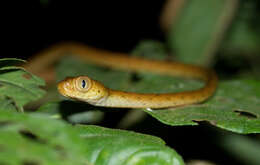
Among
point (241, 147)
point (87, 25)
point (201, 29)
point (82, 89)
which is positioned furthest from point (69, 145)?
point (87, 25)

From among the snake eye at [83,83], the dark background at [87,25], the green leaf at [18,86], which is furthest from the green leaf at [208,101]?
the green leaf at [18,86]

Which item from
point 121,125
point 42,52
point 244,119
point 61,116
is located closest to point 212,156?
point 121,125

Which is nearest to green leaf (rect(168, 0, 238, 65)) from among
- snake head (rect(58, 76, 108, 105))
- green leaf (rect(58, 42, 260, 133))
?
green leaf (rect(58, 42, 260, 133))

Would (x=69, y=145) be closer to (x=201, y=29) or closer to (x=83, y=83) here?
(x=83, y=83)

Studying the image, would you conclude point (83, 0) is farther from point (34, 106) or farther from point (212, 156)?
point (212, 156)

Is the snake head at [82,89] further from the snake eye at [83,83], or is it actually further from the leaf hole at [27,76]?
the leaf hole at [27,76]

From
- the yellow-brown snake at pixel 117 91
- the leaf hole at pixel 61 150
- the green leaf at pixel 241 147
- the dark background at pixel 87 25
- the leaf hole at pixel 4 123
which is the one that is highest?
the dark background at pixel 87 25
